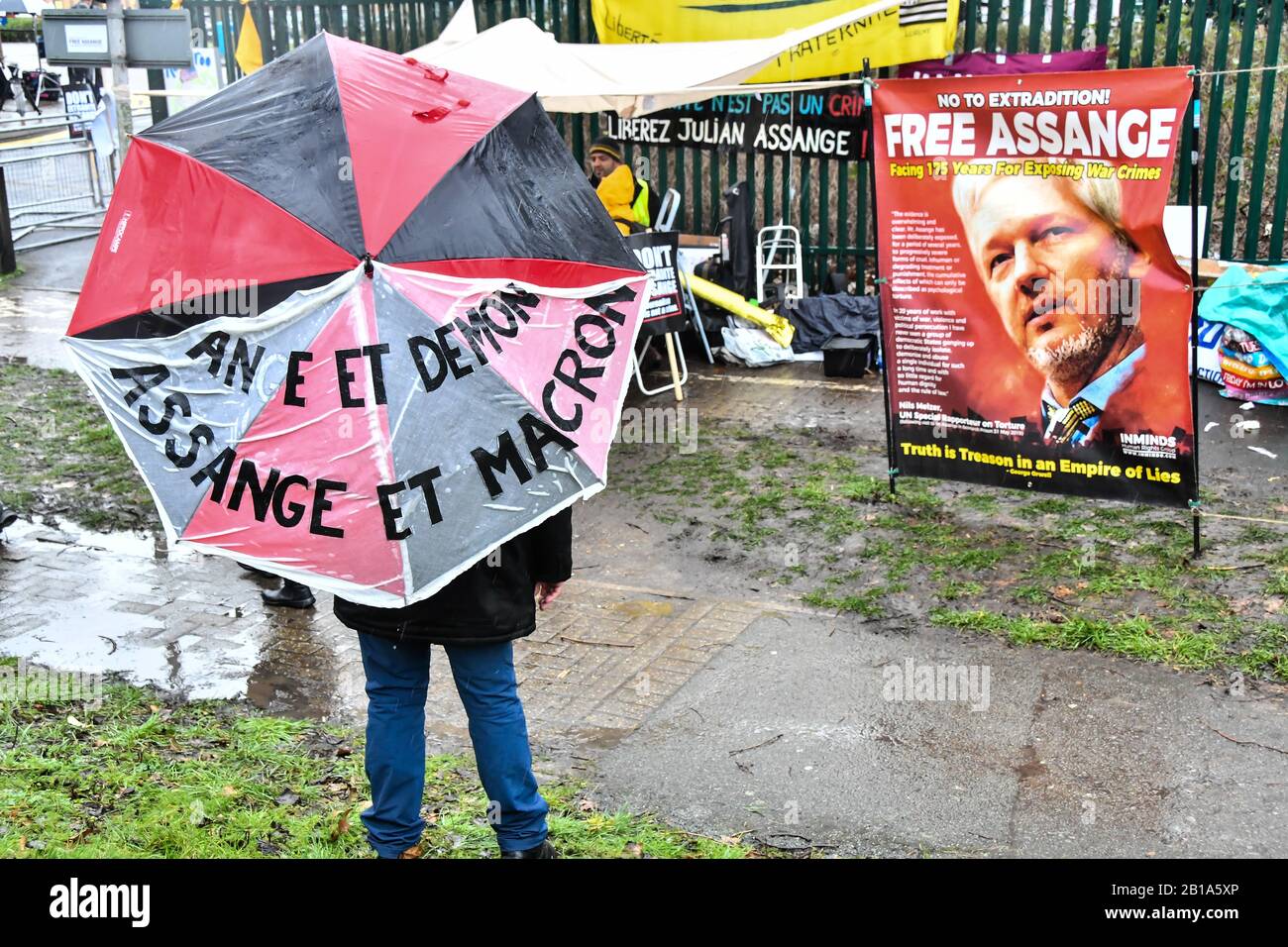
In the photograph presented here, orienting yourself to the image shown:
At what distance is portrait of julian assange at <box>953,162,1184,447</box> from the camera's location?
6477mm

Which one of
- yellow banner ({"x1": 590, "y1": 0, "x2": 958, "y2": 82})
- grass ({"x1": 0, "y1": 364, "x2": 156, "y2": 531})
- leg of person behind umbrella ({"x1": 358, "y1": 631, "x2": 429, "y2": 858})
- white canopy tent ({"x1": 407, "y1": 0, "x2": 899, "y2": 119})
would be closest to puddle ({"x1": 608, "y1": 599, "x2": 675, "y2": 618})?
leg of person behind umbrella ({"x1": 358, "y1": 631, "x2": 429, "y2": 858})

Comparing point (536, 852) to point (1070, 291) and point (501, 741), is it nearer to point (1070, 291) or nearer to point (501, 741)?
point (501, 741)

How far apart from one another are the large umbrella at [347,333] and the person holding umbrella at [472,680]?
0.38 meters

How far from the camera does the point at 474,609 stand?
151 inches

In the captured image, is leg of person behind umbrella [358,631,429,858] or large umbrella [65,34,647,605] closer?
A: large umbrella [65,34,647,605]

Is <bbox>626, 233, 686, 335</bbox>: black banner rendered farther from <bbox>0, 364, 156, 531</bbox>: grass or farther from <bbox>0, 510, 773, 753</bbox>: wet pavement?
<bbox>0, 364, 156, 531</bbox>: grass

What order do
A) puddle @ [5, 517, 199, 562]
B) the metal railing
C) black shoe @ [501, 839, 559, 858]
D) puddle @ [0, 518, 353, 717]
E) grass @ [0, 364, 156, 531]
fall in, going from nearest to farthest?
black shoe @ [501, 839, 559, 858]
puddle @ [0, 518, 353, 717]
puddle @ [5, 517, 199, 562]
grass @ [0, 364, 156, 531]
the metal railing

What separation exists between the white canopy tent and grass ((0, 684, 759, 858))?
5759mm

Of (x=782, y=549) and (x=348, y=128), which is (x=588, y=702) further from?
(x=348, y=128)

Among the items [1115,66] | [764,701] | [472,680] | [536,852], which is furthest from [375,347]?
[1115,66]

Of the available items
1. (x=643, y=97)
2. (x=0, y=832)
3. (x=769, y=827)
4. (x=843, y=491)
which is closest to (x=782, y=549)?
(x=843, y=491)

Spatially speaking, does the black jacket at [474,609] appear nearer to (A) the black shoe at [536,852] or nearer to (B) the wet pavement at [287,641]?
(A) the black shoe at [536,852]

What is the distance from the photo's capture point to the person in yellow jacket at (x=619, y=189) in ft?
36.7

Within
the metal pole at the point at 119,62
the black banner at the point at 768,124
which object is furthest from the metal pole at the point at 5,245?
the metal pole at the point at 119,62
